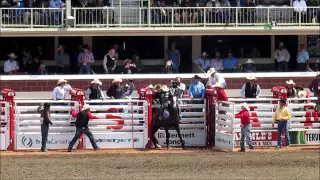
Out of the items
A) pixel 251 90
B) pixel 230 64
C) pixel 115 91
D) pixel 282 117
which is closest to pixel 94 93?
pixel 115 91

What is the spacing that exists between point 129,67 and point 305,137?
839 centimetres

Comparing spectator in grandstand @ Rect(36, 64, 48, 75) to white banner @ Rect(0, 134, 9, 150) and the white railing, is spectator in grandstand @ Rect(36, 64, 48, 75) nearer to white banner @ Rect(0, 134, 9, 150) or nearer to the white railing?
the white railing

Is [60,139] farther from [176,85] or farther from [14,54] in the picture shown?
[14,54]

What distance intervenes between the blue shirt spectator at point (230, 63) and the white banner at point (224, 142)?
8.09 meters

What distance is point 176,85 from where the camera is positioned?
86.8 feet

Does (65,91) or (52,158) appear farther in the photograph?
Answer: (65,91)

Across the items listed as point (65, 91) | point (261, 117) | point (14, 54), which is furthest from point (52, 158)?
point (14, 54)

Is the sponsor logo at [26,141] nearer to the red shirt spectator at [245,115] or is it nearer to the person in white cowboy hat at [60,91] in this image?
the person in white cowboy hat at [60,91]

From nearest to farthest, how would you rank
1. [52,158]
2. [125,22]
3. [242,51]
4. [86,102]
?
1. [52,158]
2. [86,102]
3. [125,22]
4. [242,51]

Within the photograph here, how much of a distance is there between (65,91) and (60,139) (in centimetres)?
201

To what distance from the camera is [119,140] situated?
2558 centimetres

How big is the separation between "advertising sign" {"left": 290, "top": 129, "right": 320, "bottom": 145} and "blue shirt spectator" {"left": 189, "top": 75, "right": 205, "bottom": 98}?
A: 9.51ft

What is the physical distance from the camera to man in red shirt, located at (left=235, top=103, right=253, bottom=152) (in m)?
24.2

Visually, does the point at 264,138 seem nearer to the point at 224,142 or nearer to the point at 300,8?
the point at 224,142
